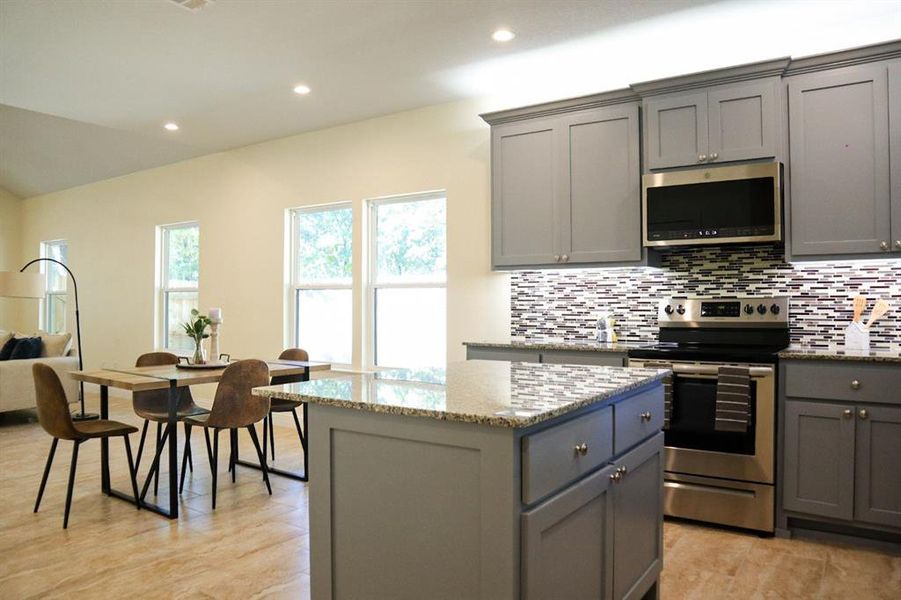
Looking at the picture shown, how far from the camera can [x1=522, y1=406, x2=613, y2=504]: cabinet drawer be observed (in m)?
1.55

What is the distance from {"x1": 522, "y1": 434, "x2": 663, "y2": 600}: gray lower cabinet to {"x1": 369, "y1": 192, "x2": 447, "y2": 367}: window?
9.30 feet

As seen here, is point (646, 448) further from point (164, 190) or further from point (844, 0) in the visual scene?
point (164, 190)

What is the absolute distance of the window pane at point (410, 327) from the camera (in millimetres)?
5080

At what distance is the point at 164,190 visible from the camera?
7.33 meters

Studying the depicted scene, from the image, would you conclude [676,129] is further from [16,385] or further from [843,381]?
[16,385]

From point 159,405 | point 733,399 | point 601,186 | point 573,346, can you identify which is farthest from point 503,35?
point 159,405

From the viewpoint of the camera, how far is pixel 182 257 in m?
7.26

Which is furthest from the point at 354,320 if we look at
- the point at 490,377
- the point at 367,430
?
the point at 367,430

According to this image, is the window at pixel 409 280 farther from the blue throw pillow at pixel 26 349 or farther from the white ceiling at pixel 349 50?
the blue throw pillow at pixel 26 349

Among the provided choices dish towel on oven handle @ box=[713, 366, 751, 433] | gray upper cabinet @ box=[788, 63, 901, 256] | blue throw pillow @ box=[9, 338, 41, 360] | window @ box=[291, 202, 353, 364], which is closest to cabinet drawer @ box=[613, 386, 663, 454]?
dish towel on oven handle @ box=[713, 366, 751, 433]

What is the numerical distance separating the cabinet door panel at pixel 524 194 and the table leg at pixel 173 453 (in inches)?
84.7

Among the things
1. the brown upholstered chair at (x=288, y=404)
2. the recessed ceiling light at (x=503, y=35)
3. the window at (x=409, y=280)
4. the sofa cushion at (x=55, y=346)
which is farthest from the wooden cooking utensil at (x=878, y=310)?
the sofa cushion at (x=55, y=346)

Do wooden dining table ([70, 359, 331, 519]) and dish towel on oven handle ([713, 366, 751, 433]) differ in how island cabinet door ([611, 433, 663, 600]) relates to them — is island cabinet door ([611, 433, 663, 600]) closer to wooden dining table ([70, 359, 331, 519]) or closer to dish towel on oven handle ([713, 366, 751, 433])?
dish towel on oven handle ([713, 366, 751, 433])

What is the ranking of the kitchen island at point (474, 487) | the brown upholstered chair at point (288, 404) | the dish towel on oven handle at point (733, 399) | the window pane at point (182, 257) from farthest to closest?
1. the window pane at point (182, 257)
2. the brown upholstered chair at point (288, 404)
3. the dish towel on oven handle at point (733, 399)
4. the kitchen island at point (474, 487)
